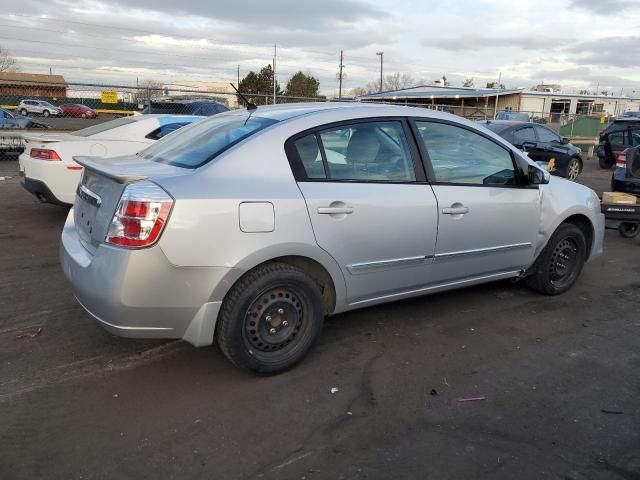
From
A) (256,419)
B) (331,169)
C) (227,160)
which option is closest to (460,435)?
(256,419)

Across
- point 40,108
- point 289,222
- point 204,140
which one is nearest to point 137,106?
point 40,108

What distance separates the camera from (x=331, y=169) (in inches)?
139

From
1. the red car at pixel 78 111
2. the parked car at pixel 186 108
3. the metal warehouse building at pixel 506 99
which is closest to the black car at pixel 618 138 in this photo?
the parked car at pixel 186 108

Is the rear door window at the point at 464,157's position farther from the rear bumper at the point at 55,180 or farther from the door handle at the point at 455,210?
the rear bumper at the point at 55,180

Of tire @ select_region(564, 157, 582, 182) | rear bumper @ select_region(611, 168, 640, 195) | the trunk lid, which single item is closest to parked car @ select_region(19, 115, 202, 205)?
the trunk lid

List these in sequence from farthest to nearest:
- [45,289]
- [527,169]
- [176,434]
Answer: [45,289]
[527,169]
[176,434]

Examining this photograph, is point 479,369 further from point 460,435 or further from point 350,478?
point 350,478

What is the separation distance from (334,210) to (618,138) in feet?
54.5

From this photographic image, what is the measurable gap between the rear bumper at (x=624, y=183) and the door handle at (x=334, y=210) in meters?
5.93

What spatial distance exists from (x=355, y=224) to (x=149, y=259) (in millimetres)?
1337

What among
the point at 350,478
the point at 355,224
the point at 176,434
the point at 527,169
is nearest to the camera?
the point at 350,478

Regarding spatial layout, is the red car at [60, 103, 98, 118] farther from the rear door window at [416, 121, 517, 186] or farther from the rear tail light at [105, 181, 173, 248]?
the rear tail light at [105, 181, 173, 248]

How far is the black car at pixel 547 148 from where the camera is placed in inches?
512

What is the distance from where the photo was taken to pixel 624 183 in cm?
773
